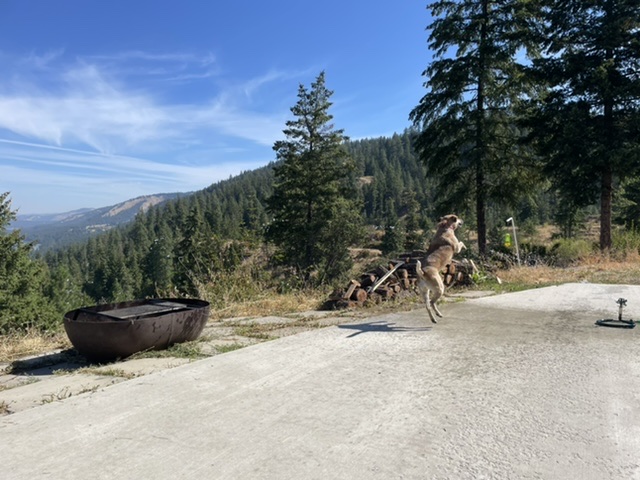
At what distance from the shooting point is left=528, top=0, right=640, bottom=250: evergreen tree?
1328cm

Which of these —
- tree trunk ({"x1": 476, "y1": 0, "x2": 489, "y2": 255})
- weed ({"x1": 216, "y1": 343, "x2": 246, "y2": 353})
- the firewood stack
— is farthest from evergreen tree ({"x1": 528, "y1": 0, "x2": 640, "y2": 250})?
weed ({"x1": 216, "y1": 343, "x2": 246, "y2": 353})

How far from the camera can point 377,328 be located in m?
5.15

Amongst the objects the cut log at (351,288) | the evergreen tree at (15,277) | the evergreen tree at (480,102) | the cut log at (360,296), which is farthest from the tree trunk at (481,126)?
the evergreen tree at (15,277)

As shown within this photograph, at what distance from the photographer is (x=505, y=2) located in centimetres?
1521

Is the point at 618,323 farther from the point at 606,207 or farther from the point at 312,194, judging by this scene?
the point at 312,194

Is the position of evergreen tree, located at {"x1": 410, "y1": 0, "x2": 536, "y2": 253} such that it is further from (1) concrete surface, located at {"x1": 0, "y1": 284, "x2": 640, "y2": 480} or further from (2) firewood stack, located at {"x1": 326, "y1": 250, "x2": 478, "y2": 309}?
(1) concrete surface, located at {"x1": 0, "y1": 284, "x2": 640, "y2": 480}

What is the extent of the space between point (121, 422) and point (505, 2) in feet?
58.2

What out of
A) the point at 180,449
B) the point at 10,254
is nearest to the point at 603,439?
the point at 180,449

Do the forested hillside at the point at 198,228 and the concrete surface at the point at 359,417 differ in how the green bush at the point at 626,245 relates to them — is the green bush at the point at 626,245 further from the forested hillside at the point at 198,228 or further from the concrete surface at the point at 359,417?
the forested hillside at the point at 198,228

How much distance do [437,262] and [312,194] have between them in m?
25.2

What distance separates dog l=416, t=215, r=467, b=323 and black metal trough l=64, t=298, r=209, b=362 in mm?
2692

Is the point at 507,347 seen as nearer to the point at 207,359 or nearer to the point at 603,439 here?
the point at 603,439

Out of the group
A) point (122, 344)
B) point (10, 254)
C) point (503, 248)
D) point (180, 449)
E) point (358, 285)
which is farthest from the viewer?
point (10, 254)

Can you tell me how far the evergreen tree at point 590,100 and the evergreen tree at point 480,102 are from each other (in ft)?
3.00
